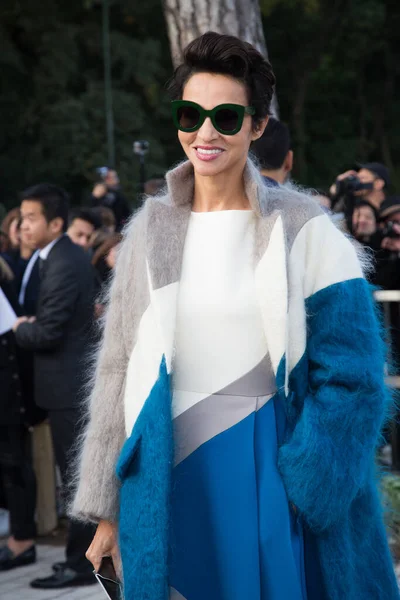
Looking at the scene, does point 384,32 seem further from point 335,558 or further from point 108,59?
point 335,558

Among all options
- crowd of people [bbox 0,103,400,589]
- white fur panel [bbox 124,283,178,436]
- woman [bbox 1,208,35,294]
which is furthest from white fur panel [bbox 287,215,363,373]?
woman [bbox 1,208,35,294]

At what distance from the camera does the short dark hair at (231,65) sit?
307cm

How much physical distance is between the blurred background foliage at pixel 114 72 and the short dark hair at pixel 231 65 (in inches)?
869

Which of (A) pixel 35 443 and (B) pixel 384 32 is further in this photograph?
(B) pixel 384 32

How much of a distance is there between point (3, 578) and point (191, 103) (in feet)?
12.9

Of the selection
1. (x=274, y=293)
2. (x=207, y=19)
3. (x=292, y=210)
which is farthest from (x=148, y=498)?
(x=207, y=19)

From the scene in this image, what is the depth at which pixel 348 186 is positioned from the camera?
296 inches

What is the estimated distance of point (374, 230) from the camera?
755cm

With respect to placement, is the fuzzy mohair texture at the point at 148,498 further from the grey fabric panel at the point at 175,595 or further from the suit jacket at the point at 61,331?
the suit jacket at the point at 61,331

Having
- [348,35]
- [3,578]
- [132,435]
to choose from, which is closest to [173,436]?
[132,435]

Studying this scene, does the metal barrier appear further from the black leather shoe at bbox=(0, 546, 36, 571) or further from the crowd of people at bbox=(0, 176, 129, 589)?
the black leather shoe at bbox=(0, 546, 36, 571)

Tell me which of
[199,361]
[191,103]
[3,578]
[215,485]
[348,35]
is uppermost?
[348,35]

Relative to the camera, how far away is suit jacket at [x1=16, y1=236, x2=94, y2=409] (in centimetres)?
614

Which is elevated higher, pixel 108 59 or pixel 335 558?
pixel 108 59
